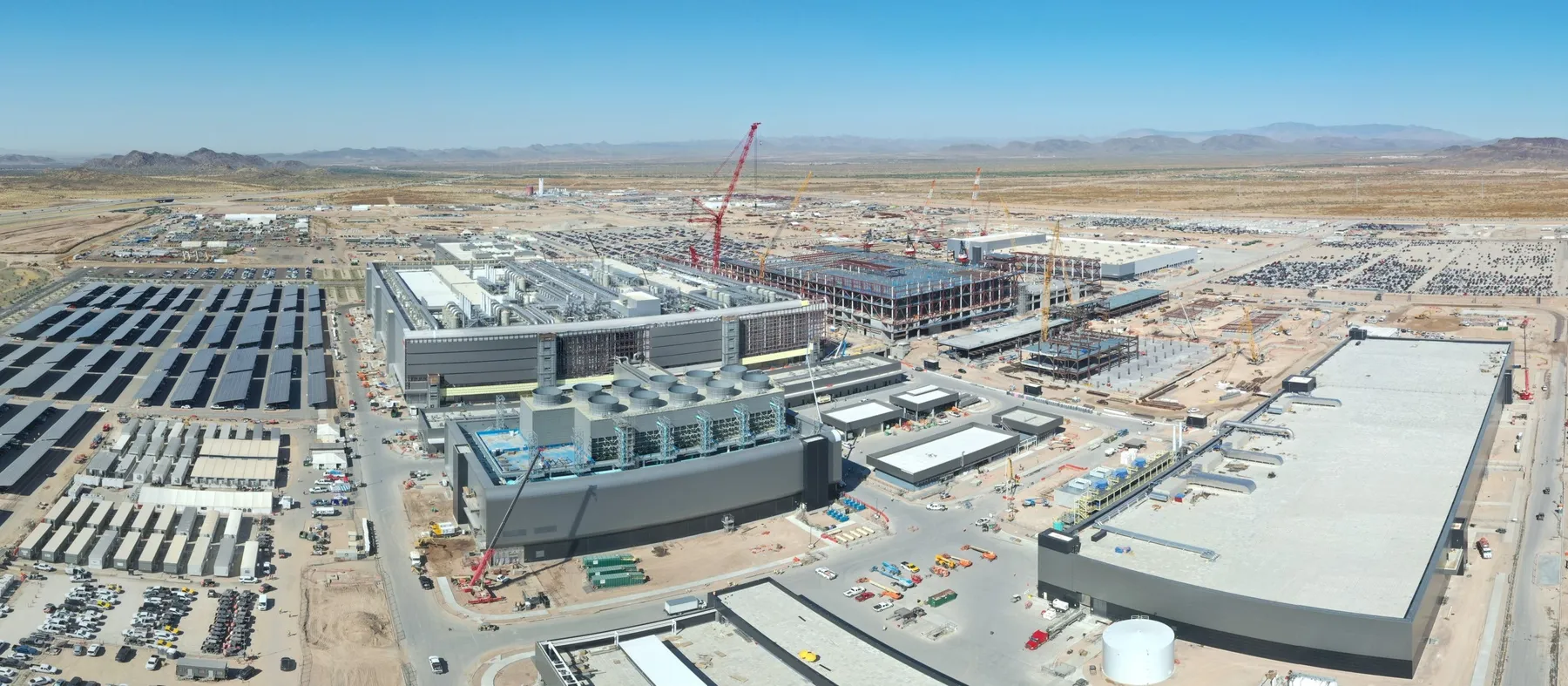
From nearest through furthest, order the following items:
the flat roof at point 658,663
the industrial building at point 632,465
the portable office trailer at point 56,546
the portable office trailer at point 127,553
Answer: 1. the flat roof at point 658,663
2. the portable office trailer at point 127,553
3. the portable office trailer at point 56,546
4. the industrial building at point 632,465

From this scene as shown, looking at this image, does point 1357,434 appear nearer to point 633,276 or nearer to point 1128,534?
point 1128,534

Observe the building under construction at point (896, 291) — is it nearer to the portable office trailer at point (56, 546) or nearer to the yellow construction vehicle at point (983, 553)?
the yellow construction vehicle at point (983, 553)

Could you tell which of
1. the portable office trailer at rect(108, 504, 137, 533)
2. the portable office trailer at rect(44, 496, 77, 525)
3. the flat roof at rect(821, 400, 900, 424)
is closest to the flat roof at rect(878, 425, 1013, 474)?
the flat roof at rect(821, 400, 900, 424)

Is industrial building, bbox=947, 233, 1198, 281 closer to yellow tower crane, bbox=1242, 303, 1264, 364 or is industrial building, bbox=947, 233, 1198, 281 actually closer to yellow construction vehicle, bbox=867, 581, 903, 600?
yellow tower crane, bbox=1242, 303, 1264, 364

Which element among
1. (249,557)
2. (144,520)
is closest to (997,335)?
(249,557)

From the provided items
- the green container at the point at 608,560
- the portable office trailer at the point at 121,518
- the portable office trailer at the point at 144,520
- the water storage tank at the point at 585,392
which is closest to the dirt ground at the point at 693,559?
the green container at the point at 608,560

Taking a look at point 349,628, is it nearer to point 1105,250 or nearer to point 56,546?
point 56,546
